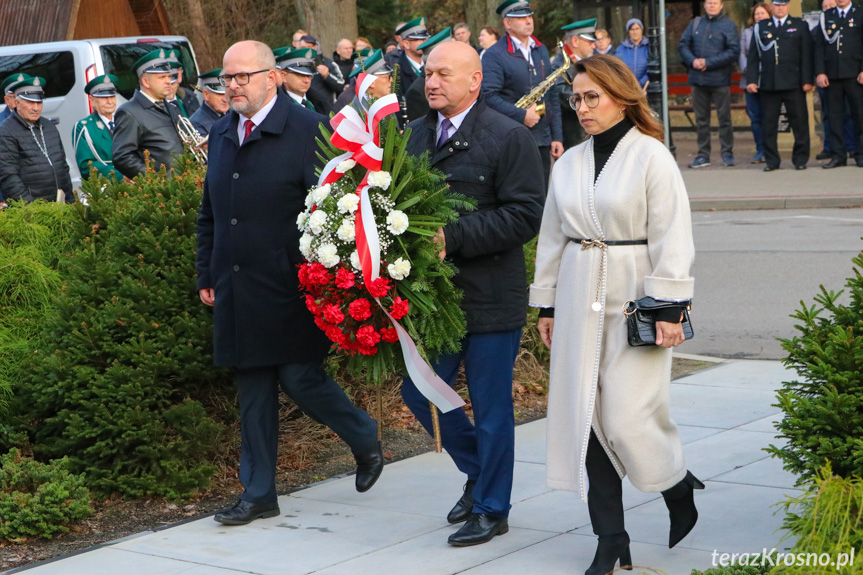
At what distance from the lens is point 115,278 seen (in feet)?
20.2

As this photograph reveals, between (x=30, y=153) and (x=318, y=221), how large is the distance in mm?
6461

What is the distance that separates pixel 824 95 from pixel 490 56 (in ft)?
29.8

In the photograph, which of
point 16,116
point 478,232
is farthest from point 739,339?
point 16,116

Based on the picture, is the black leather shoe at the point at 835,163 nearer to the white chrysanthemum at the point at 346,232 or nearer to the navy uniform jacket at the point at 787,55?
the navy uniform jacket at the point at 787,55

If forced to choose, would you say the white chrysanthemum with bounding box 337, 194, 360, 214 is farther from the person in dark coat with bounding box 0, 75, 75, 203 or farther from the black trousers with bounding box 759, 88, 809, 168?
the black trousers with bounding box 759, 88, 809, 168

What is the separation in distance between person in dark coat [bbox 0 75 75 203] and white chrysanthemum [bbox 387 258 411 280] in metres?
6.41

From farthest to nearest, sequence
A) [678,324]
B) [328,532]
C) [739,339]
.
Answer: [739,339]
[328,532]
[678,324]

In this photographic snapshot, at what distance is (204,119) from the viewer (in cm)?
1033

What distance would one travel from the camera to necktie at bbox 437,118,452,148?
5273 millimetres

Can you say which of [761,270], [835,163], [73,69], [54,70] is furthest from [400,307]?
[835,163]

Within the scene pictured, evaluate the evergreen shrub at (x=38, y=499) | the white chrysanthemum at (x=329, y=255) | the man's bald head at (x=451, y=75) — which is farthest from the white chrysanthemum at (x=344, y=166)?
the evergreen shrub at (x=38, y=499)

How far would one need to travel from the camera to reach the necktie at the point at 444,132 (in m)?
5.27

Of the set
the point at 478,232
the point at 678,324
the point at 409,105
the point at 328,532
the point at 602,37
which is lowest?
the point at 328,532

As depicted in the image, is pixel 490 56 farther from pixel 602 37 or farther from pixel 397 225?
pixel 602 37
